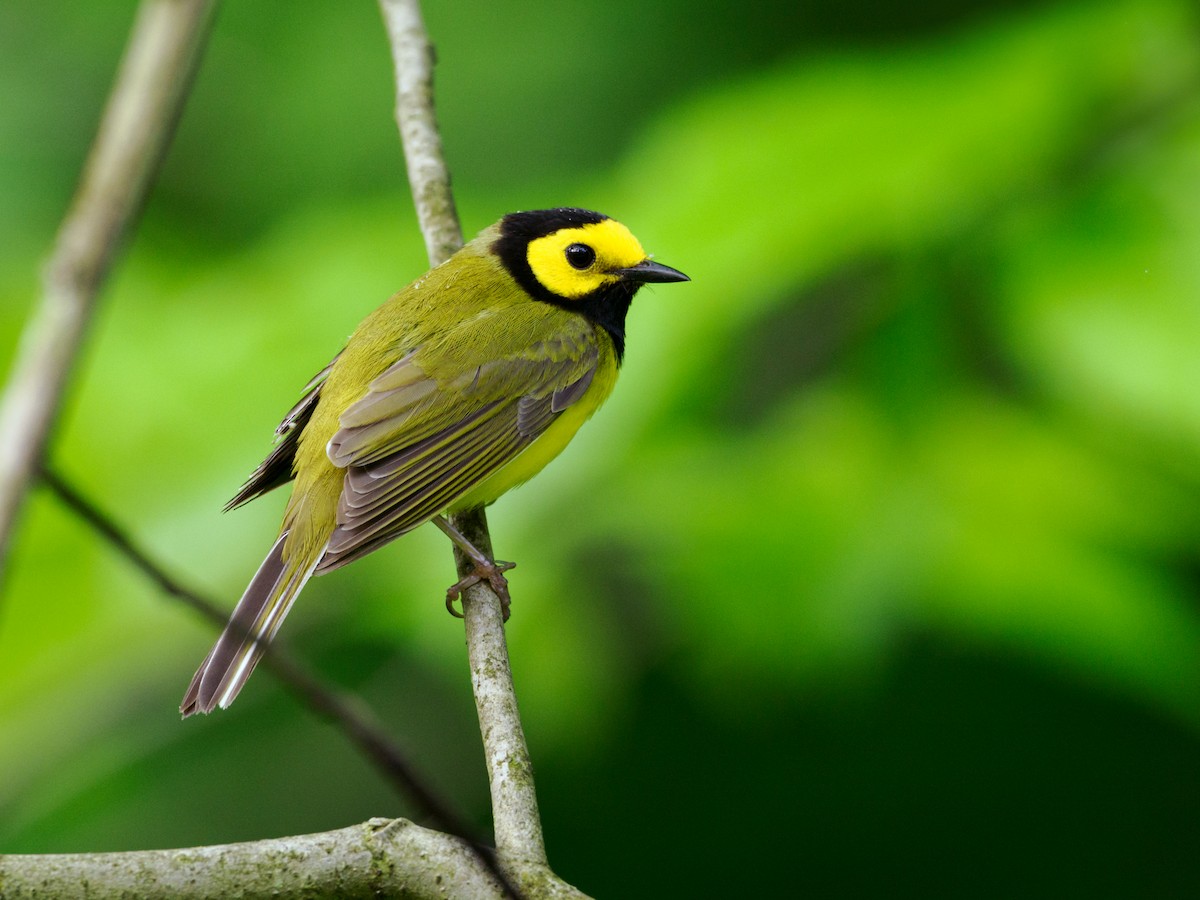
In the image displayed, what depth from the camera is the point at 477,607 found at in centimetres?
269

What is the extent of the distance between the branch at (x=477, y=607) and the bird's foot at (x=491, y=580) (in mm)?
34

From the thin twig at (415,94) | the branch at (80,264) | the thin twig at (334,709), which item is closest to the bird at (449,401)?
the thin twig at (415,94)

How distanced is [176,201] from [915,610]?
3.53m

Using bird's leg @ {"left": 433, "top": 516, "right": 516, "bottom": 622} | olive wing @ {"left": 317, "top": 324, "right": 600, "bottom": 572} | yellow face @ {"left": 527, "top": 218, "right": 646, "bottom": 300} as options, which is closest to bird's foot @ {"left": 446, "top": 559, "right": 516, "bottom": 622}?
bird's leg @ {"left": 433, "top": 516, "right": 516, "bottom": 622}

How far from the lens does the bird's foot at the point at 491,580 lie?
2898 mm

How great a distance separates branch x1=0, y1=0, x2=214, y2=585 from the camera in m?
0.74

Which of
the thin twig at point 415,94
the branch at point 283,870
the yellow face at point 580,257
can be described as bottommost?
the branch at point 283,870

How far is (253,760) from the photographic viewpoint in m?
4.82

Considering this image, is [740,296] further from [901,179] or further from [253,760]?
[253,760]

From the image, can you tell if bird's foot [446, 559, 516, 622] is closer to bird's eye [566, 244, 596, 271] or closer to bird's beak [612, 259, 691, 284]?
bird's beak [612, 259, 691, 284]

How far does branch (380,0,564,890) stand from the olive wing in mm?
167

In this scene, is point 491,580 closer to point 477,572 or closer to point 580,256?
point 477,572

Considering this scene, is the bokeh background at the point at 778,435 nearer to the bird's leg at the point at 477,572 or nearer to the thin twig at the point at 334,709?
the bird's leg at the point at 477,572

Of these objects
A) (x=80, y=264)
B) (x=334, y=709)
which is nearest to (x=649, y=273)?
(x=334, y=709)
